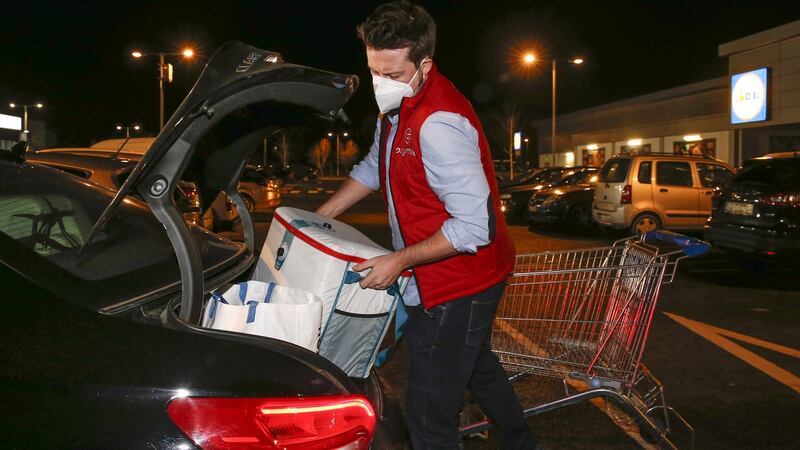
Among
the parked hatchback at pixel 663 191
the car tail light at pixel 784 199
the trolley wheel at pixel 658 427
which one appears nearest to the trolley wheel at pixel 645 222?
the parked hatchback at pixel 663 191

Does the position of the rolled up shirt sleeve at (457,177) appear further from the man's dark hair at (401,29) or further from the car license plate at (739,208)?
the car license plate at (739,208)

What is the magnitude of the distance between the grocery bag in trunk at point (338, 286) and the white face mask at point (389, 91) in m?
0.49

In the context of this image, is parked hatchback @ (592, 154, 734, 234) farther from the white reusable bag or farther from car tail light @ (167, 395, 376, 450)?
car tail light @ (167, 395, 376, 450)

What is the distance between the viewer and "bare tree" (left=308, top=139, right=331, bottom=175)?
9556 cm

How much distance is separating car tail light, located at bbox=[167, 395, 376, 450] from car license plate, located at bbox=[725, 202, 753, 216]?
8.70m

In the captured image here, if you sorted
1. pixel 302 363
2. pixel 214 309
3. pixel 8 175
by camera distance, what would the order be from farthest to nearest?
pixel 8 175 < pixel 214 309 < pixel 302 363

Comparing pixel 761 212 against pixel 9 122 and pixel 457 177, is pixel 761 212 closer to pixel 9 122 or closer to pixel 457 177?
pixel 457 177

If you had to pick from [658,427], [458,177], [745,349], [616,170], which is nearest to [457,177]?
[458,177]

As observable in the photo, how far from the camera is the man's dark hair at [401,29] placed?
2445 mm

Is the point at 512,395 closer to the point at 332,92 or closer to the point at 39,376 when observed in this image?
the point at 332,92

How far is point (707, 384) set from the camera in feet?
16.8

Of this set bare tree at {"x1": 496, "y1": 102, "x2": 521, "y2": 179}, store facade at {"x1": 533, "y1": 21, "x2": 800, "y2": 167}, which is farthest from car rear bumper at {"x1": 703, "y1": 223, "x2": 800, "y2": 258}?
bare tree at {"x1": 496, "y1": 102, "x2": 521, "y2": 179}

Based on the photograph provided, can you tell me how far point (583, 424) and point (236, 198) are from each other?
2.53m

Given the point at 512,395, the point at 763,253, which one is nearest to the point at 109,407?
the point at 512,395
